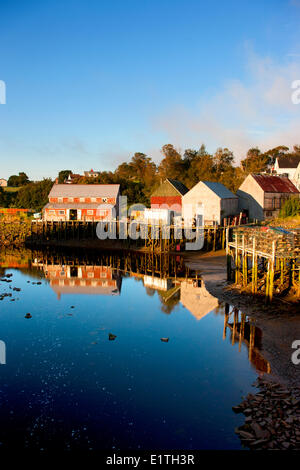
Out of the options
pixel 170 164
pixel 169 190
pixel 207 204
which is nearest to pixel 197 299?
pixel 207 204

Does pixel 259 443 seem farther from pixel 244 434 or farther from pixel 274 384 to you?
pixel 274 384

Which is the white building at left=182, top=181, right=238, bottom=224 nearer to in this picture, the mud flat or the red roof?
the red roof

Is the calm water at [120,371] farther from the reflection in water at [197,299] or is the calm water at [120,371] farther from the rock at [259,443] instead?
the rock at [259,443]

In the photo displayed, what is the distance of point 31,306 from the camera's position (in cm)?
2231

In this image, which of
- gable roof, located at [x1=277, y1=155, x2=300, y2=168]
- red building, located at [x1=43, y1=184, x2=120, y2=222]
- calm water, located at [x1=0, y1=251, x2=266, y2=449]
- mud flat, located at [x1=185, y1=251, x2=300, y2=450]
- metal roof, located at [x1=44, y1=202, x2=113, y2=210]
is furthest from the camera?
gable roof, located at [x1=277, y1=155, x2=300, y2=168]

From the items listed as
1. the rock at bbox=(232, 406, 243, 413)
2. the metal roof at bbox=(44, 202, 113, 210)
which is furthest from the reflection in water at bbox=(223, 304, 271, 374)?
the metal roof at bbox=(44, 202, 113, 210)

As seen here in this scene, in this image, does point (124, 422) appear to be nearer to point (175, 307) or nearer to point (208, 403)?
point (208, 403)

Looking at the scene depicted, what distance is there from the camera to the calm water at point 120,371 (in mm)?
10172

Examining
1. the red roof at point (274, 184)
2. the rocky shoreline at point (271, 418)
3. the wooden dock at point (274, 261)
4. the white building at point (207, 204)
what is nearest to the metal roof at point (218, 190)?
the white building at point (207, 204)

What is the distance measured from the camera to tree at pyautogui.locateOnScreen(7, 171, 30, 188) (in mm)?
135125

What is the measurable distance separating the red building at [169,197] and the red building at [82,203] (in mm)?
7410

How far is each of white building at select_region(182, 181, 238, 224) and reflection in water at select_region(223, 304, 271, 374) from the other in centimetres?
2502

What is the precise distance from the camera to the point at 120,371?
45.1 ft

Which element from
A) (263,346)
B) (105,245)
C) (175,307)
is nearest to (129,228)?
(105,245)
